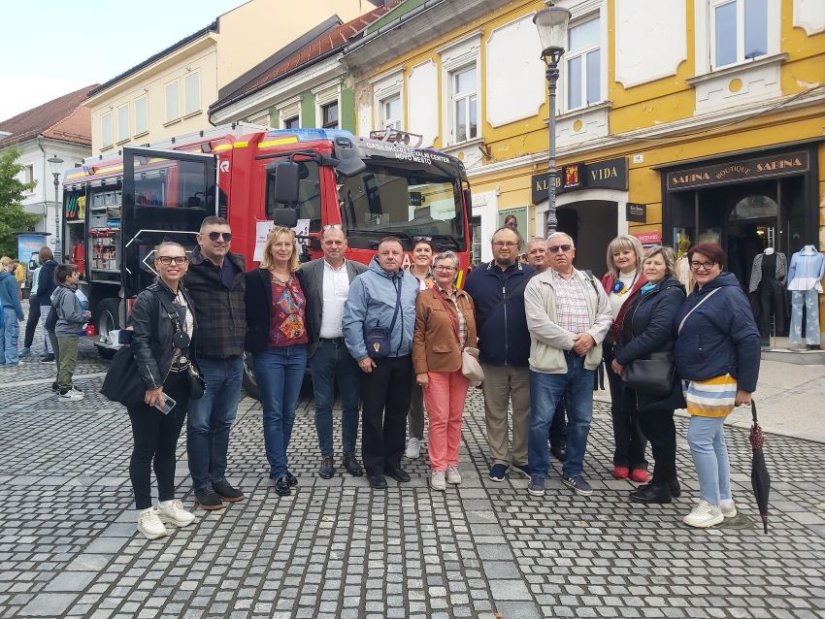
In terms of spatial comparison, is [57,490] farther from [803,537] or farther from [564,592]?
[803,537]

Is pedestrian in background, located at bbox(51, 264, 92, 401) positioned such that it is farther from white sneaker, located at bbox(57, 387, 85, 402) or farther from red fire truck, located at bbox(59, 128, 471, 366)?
red fire truck, located at bbox(59, 128, 471, 366)

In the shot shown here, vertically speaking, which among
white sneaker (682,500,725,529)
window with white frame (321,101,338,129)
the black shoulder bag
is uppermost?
window with white frame (321,101,338,129)

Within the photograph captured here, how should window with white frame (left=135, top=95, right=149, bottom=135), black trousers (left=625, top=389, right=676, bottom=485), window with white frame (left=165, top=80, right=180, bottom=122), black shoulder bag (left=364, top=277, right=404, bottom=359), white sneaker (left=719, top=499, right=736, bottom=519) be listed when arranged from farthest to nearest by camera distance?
window with white frame (left=135, top=95, right=149, bottom=135) → window with white frame (left=165, top=80, right=180, bottom=122) → black shoulder bag (left=364, top=277, right=404, bottom=359) → black trousers (left=625, top=389, right=676, bottom=485) → white sneaker (left=719, top=499, right=736, bottom=519)

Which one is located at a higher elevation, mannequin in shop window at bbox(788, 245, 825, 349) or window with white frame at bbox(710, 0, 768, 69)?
window with white frame at bbox(710, 0, 768, 69)

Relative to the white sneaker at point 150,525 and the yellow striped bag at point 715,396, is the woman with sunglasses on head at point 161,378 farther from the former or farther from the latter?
the yellow striped bag at point 715,396

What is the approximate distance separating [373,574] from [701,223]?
986cm

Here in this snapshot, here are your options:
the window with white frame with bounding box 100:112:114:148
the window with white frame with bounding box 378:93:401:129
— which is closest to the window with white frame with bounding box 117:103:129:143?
the window with white frame with bounding box 100:112:114:148

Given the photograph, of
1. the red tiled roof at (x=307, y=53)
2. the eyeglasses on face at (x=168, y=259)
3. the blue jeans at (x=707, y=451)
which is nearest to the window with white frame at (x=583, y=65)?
the blue jeans at (x=707, y=451)

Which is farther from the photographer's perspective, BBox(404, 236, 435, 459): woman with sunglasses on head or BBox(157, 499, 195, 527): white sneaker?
BBox(404, 236, 435, 459): woman with sunglasses on head

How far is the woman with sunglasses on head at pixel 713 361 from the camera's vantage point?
3855 millimetres

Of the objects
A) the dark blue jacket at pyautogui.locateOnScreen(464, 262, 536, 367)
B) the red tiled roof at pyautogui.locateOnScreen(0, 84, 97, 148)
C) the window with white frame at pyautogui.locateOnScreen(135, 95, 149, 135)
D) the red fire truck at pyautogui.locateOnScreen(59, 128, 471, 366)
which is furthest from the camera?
the red tiled roof at pyautogui.locateOnScreen(0, 84, 97, 148)

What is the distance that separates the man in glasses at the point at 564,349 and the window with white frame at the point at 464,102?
37.4 feet

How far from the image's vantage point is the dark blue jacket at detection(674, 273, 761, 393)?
3834mm

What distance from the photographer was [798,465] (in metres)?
5.23
